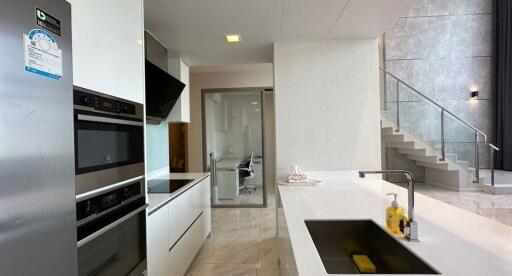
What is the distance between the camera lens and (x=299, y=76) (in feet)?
10.0

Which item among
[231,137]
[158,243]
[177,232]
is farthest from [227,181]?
[158,243]

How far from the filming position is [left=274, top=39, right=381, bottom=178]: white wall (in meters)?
3.05

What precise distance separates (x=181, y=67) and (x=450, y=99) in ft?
23.1

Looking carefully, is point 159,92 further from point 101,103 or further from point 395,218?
point 395,218

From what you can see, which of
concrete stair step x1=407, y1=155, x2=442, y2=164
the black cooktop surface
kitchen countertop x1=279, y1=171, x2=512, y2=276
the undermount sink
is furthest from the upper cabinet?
concrete stair step x1=407, y1=155, x2=442, y2=164

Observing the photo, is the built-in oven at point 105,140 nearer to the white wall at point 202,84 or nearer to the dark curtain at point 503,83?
the white wall at point 202,84

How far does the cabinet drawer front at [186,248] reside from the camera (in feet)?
7.21

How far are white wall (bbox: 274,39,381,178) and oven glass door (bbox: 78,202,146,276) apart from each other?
1.81 meters

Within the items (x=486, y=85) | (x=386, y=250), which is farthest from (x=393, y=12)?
(x=486, y=85)

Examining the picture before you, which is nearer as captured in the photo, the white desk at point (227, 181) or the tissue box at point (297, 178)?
the tissue box at point (297, 178)

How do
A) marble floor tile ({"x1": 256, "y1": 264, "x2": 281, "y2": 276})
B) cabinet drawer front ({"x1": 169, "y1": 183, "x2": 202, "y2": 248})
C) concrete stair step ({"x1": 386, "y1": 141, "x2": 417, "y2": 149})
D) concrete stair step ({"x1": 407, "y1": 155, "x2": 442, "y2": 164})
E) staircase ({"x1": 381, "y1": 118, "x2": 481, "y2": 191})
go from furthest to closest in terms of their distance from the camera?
concrete stair step ({"x1": 386, "y1": 141, "x2": 417, "y2": 149}), concrete stair step ({"x1": 407, "y1": 155, "x2": 442, "y2": 164}), staircase ({"x1": 381, "y1": 118, "x2": 481, "y2": 191}), marble floor tile ({"x1": 256, "y1": 264, "x2": 281, "y2": 276}), cabinet drawer front ({"x1": 169, "y1": 183, "x2": 202, "y2": 248})

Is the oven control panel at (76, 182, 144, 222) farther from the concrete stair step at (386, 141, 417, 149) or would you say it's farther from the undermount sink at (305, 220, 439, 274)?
the concrete stair step at (386, 141, 417, 149)

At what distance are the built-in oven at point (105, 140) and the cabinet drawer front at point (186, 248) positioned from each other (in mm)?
953

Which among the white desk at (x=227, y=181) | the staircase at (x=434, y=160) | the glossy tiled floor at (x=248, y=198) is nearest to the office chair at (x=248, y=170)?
the white desk at (x=227, y=181)
